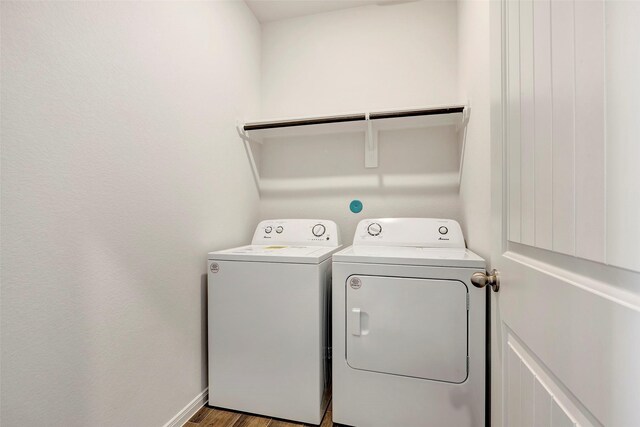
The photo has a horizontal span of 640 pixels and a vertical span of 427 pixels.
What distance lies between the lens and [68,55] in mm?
954

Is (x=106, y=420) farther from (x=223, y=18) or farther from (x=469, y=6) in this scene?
(x=469, y=6)

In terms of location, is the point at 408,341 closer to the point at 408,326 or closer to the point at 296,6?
the point at 408,326

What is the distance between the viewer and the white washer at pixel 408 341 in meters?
1.27

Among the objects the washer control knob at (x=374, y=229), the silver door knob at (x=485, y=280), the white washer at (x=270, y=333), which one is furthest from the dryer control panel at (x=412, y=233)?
the silver door knob at (x=485, y=280)

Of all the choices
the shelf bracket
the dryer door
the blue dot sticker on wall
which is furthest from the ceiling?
the dryer door

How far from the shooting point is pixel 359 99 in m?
2.17

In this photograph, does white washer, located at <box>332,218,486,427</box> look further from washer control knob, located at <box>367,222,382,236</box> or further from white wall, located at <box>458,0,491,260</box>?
washer control knob, located at <box>367,222,382,236</box>

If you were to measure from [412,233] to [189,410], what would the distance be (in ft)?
5.16

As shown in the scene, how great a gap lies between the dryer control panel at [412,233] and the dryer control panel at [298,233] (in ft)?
0.61

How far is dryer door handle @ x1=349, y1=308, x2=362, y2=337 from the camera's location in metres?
1.39

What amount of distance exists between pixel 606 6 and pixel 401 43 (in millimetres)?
1974

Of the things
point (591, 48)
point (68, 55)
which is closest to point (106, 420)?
point (68, 55)

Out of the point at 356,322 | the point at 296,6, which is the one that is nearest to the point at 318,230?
the point at 356,322

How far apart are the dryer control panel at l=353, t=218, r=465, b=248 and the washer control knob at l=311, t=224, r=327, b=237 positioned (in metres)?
0.23
